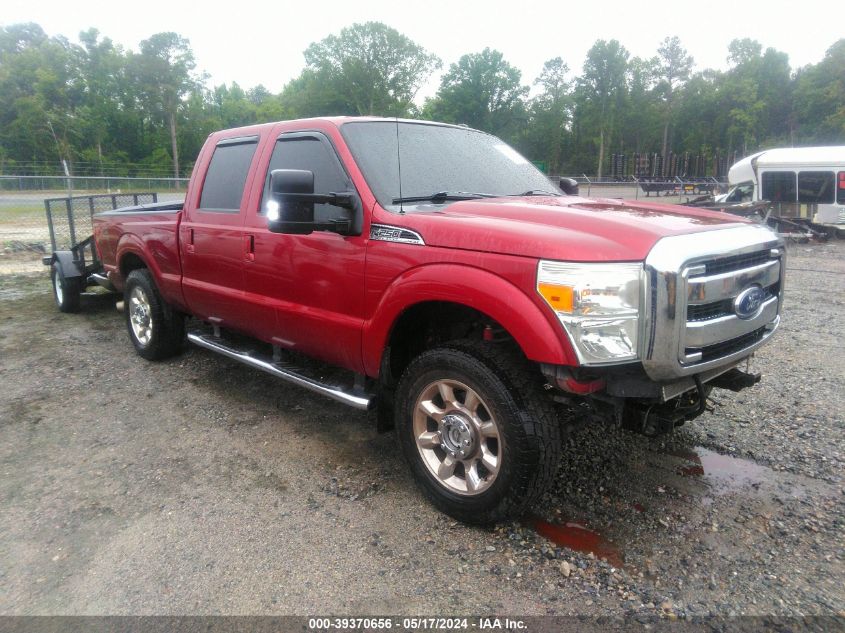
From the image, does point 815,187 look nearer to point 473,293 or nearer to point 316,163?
point 316,163

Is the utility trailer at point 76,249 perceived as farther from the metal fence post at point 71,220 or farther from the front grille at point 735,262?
the front grille at point 735,262

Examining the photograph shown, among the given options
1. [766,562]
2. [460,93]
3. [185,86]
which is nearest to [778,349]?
[766,562]

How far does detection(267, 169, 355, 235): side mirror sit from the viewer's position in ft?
9.85

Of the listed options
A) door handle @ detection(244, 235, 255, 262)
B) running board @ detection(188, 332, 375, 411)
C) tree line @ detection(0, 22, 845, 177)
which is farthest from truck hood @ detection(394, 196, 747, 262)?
tree line @ detection(0, 22, 845, 177)

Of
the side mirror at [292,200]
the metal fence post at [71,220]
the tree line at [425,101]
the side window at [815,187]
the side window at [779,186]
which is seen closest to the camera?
the side mirror at [292,200]

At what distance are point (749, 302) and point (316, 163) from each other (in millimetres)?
2613

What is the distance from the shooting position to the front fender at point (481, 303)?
99.4 inches

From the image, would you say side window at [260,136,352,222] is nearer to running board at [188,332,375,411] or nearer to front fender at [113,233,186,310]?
running board at [188,332,375,411]

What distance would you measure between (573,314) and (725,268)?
2.80 ft

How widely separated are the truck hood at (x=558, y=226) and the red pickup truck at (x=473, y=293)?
1 cm

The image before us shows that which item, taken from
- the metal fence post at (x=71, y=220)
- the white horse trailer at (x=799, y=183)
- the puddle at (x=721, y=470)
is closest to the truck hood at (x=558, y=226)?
the puddle at (x=721, y=470)

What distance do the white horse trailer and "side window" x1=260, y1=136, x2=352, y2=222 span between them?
62.3ft

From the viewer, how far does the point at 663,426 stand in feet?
9.42

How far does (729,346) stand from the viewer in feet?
9.31
